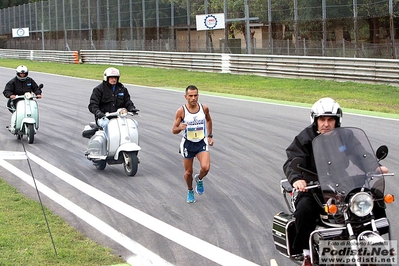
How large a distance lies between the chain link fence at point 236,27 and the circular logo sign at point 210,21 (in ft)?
1.88

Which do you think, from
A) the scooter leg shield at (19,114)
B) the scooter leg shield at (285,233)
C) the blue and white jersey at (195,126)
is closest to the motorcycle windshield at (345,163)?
the scooter leg shield at (285,233)

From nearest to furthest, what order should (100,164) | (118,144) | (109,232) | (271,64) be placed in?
(109,232), (118,144), (100,164), (271,64)

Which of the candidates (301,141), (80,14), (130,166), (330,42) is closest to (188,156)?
(130,166)

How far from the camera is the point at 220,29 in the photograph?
1497 inches

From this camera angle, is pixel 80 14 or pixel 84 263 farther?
pixel 80 14

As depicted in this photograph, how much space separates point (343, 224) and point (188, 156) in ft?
14.7

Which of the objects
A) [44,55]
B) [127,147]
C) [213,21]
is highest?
[213,21]

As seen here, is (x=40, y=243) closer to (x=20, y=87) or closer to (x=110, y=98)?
(x=110, y=98)

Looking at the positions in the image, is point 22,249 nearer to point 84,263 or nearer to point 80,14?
point 84,263

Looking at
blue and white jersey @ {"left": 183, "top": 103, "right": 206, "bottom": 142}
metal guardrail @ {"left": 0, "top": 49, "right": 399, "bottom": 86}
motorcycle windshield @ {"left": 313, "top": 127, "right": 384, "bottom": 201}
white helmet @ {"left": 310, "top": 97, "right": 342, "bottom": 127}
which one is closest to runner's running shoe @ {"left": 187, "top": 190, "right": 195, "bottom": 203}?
blue and white jersey @ {"left": 183, "top": 103, "right": 206, "bottom": 142}

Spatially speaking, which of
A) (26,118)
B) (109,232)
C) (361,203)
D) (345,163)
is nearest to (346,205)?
(361,203)

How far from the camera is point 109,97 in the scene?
12891 millimetres

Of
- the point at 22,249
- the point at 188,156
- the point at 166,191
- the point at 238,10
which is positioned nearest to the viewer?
the point at 22,249

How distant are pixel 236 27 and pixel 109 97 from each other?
82.3 feet
